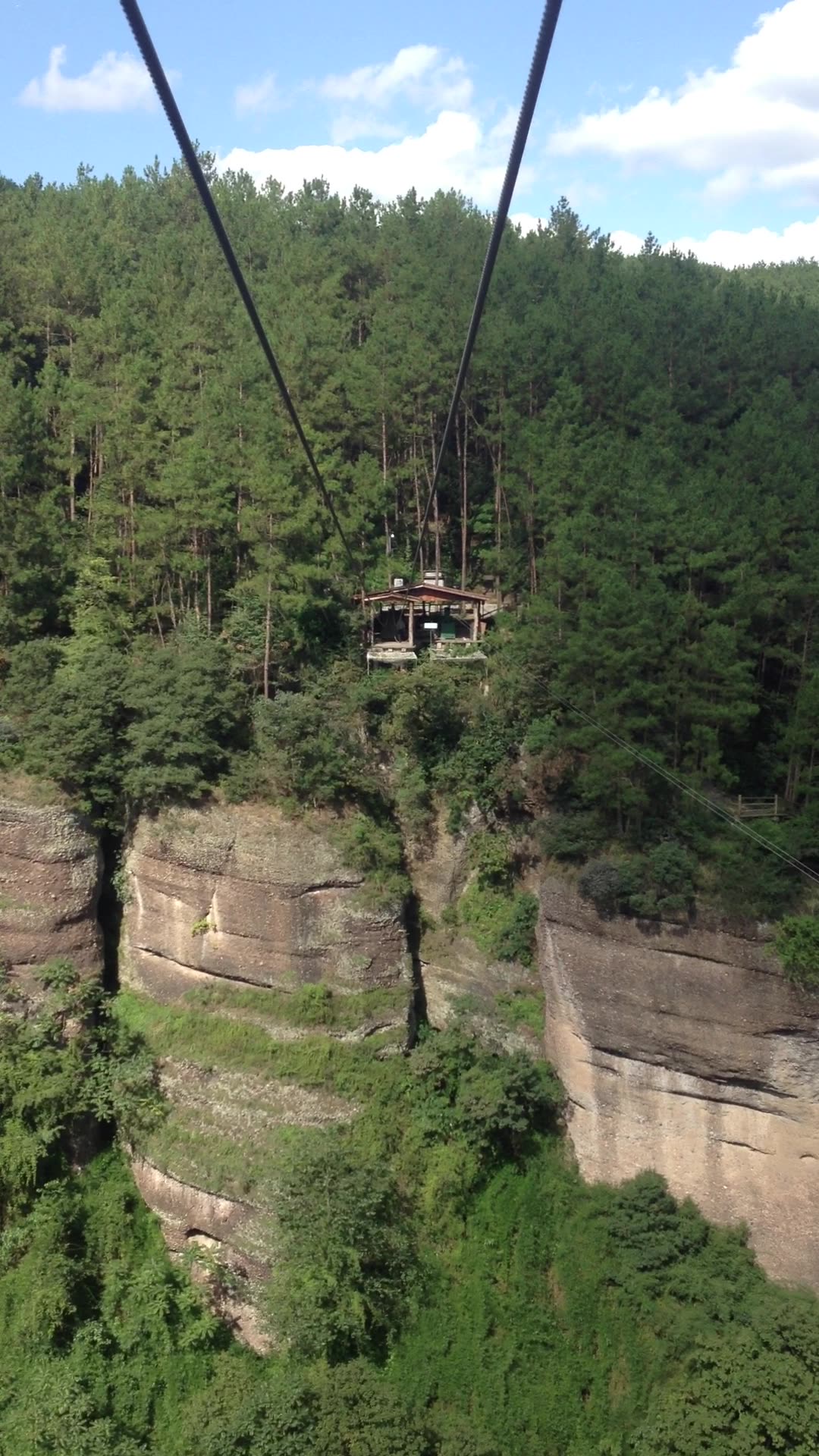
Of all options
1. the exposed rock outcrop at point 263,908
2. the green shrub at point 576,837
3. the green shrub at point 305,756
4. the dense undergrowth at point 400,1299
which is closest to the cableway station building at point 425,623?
the green shrub at point 305,756

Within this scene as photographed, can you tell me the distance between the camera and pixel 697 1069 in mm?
18922

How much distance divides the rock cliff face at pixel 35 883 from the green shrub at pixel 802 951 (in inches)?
558

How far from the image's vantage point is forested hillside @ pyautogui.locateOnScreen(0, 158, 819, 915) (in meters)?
20.7

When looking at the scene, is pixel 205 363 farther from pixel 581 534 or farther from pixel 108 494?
pixel 581 534

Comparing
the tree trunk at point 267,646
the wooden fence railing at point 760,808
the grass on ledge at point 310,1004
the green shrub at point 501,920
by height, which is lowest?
the grass on ledge at point 310,1004

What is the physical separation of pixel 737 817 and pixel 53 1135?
581 inches

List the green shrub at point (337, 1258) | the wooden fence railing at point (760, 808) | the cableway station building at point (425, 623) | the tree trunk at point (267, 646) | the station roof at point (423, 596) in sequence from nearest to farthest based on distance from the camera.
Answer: the green shrub at point (337, 1258)
the wooden fence railing at point (760, 808)
the tree trunk at point (267, 646)
the cableway station building at point (425, 623)
the station roof at point (423, 596)

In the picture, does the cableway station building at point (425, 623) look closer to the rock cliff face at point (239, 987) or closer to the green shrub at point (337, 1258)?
the rock cliff face at point (239, 987)

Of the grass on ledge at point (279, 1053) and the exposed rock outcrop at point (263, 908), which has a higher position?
the exposed rock outcrop at point (263, 908)

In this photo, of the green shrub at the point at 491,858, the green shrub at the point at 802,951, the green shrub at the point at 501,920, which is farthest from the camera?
the green shrub at the point at 491,858

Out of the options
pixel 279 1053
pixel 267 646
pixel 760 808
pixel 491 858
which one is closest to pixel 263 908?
pixel 279 1053

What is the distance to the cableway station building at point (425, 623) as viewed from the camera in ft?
84.4

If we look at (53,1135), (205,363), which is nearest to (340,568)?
(205,363)

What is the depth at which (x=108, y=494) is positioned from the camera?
85.6 feet
